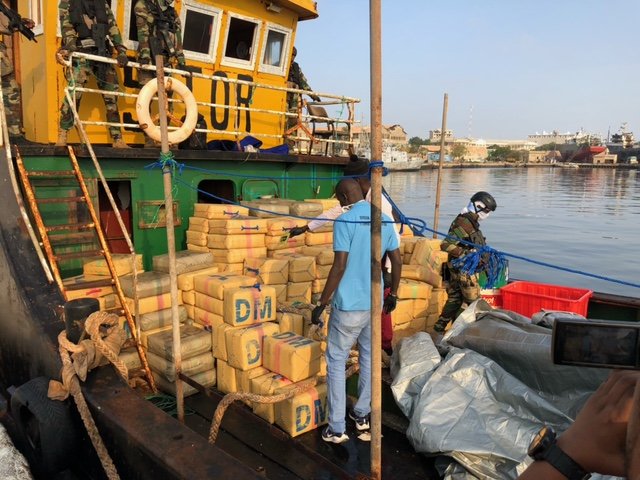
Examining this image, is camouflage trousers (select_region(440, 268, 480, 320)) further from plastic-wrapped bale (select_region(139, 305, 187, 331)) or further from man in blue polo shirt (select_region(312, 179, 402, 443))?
plastic-wrapped bale (select_region(139, 305, 187, 331))

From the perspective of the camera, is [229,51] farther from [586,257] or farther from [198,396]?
[586,257]

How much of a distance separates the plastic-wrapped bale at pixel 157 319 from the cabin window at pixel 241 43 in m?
5.17

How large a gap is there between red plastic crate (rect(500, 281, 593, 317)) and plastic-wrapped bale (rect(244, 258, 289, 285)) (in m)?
3.12

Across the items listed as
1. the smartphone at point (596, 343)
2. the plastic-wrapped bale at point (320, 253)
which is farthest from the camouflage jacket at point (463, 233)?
the smartphone at point (596, 343)

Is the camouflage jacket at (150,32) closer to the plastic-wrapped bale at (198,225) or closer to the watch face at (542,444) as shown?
the plastic-wrapped bale at (198,225)

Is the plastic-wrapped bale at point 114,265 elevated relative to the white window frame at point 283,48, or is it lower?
lower

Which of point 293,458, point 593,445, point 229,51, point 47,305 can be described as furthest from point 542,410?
point 229,51

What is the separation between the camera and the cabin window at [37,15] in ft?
22.7

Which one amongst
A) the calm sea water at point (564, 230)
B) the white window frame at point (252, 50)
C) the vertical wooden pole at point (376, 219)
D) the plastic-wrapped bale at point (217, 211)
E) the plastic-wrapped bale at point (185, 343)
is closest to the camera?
the vertical wooden pole at point (376, 219)

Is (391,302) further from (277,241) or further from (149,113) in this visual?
(149,113)

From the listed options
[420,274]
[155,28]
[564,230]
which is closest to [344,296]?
[420,274]

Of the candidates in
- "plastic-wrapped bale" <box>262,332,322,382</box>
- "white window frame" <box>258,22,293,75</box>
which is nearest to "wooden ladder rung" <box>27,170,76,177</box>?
"plastic-wrapped bale" <box>262,332,322,382</box>

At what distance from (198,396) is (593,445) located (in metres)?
4.37

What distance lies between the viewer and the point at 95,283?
522cm
